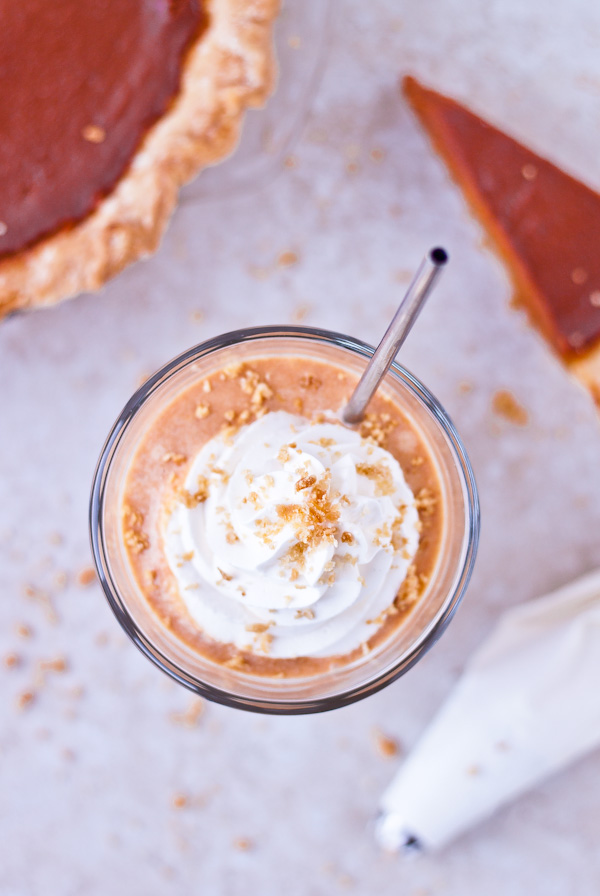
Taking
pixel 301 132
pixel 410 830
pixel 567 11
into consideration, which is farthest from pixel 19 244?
pixel 410 830

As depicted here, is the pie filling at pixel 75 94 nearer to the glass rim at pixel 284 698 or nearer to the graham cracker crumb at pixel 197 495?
the glass rim at pixel 284 698

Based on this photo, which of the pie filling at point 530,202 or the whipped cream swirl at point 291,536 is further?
the pie filling at point 530,202

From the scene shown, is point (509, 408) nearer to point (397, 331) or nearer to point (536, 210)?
point (536, 210)

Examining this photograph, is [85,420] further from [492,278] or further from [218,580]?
[492,278]

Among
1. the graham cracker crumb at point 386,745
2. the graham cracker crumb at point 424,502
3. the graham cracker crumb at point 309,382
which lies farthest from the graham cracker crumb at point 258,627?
the graham cracker crumb at point 386,745

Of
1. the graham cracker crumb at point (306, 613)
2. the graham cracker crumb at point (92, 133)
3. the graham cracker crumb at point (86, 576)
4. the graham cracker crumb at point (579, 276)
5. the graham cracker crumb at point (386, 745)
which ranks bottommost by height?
the graham cracker crumb at point (86, 576)

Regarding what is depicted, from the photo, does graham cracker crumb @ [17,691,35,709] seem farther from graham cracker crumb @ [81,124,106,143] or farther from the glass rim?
graham cracker crumb @ [81,124,106,143]

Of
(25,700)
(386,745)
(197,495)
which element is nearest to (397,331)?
(197,495)

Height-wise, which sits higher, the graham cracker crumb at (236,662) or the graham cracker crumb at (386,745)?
the graham cracker crumb at (236,662)
